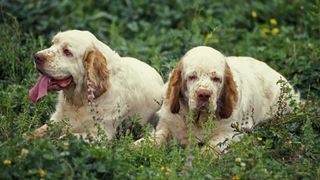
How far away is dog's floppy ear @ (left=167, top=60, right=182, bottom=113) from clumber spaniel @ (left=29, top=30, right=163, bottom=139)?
357 millimetres

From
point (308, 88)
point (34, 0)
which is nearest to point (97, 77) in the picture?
point (308, 88)

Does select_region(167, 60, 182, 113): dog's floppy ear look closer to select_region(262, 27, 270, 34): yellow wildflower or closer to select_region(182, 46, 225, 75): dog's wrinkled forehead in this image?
select_region(182, 46, 225, 75): dog's wrinkled forehead

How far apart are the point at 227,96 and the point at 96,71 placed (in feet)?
3.64

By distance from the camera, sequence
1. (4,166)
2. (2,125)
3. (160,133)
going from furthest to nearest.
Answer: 1. (160,133)
2. (2,125)
3. (4,166)

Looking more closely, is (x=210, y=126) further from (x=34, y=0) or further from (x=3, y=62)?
(x=34, y=0)

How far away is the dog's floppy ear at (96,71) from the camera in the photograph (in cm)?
735

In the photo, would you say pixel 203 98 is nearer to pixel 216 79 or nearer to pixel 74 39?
pixel 216 79

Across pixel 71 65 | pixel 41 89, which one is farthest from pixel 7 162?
pixel 71 65

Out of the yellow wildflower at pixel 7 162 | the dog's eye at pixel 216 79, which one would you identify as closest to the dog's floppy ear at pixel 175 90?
the dog's eye at pixel 216 79

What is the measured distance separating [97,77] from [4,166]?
1668 mm

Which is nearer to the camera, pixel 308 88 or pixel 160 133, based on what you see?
pixel 160 133

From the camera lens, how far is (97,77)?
24.3 feet

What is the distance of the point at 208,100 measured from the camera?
7191 millimetres

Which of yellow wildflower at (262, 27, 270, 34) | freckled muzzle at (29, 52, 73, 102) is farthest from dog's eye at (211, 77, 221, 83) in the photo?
yellow wildflower at (262, 27, 270, 34)
